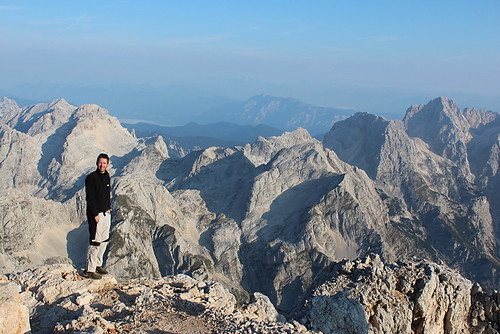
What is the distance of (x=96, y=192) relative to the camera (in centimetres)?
2350

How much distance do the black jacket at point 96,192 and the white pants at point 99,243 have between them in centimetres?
50

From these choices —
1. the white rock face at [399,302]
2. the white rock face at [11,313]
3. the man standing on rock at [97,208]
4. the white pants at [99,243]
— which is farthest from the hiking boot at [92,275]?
the white rock face at [399,302]

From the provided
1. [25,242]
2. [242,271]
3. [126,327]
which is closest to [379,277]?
[126,327]

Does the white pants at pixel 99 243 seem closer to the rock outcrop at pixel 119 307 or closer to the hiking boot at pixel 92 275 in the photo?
the hiking boot at pixel 92 275

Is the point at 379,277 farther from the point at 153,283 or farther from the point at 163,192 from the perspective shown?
the point at 163,192

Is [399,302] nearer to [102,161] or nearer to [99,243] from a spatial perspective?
[99,243]

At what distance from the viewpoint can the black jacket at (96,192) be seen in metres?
23.4

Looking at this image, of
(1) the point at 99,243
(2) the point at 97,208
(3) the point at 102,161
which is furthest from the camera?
(1) the point at 99,243

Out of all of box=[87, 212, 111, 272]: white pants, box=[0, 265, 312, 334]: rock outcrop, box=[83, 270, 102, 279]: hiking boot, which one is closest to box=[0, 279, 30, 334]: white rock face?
box=[0, 265, 312, 334]: rock outcrop

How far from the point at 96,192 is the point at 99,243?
115 inches

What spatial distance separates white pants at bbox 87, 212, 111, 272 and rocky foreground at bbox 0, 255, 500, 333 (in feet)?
3.28

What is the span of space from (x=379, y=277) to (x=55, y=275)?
26.8 m

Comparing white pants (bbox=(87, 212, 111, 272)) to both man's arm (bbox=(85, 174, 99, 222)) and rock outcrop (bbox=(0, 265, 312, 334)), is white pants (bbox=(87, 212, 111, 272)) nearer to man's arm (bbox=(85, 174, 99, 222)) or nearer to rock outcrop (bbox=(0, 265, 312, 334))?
man's arm (bbox=(85, 174, 99, 222))

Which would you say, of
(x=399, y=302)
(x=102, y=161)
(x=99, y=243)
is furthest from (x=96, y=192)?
(x=399, y=302)
